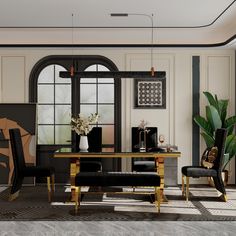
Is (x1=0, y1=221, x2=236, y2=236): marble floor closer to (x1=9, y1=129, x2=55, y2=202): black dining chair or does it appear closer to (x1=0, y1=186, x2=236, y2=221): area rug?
(x1=0, y1=186, x2=236, y2=221): area rug

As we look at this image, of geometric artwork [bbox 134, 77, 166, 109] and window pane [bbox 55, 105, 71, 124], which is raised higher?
geometric artwork [bbox 134, 77, 166, 109]

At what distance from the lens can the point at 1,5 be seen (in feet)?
21.0

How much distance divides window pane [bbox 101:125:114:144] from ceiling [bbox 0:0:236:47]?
4.92ft

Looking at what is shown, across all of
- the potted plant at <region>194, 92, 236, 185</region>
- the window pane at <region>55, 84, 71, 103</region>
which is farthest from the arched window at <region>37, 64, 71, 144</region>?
the potted plant at <region>194, 92, 236, 185</region>

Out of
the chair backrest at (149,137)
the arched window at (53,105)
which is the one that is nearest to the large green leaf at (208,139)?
the chair backrest at (149,137)

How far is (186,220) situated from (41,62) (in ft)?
13.8

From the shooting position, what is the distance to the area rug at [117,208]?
5633 mm

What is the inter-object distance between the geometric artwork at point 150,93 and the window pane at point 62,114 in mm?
1225

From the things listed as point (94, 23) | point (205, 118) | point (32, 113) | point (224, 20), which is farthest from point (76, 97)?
point (224, 20)

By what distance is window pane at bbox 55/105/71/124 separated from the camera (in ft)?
27.9

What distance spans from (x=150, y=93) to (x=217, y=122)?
1.29 meters

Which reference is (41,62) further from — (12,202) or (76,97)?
(12,202)

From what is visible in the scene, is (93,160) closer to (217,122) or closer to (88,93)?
(88,93)

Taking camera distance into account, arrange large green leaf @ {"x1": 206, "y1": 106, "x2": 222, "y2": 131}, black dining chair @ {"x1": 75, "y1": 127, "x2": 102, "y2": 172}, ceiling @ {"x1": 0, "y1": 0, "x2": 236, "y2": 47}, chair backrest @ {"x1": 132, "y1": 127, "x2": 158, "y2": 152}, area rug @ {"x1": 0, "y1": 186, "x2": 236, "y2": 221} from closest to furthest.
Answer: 1. area rug @ {"x1": 0, "y1": 186, "x2": 236, "y2": 221}
2. ceiling @ {"x1": 0, "y1": 0, "x2": 236, "y2": 47}
3. black dining chair @ {"x1": 75, "y1": 127, "x2": 102, "y2": 172}
4. large green leaf @ {"x1": 206, "y1": 106, "x2": 222, "y2": 131}
5. chair backrest @ {"x1": 132, "y1": 127, "x2": 158, "y2": 152}
